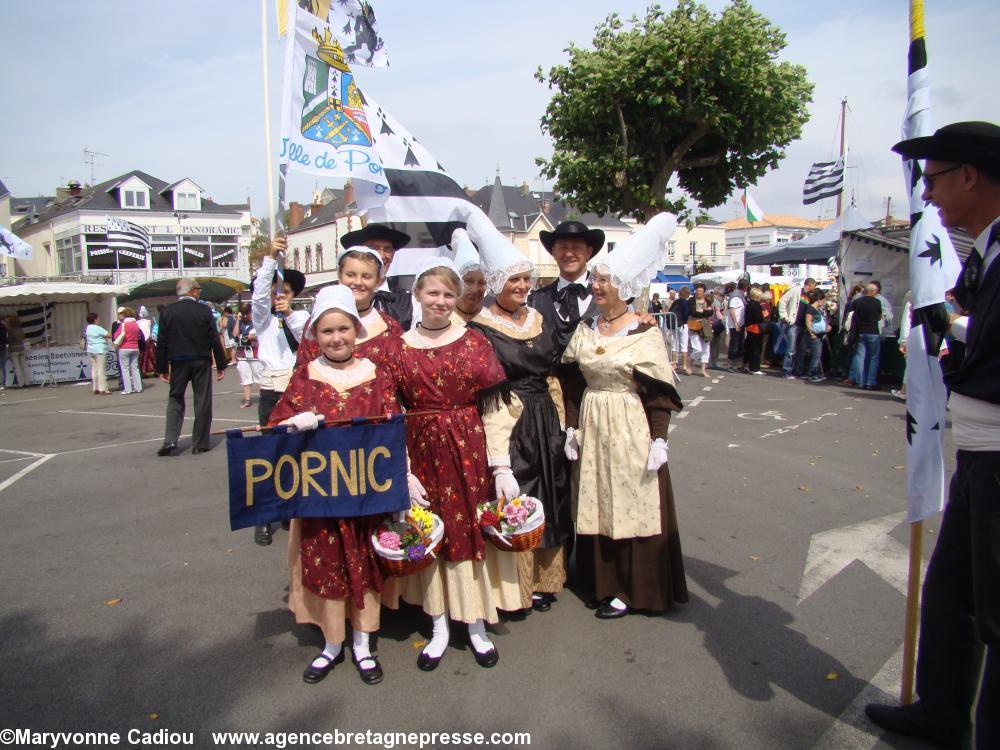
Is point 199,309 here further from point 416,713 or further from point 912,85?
point 912,85

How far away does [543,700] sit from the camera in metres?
3.10

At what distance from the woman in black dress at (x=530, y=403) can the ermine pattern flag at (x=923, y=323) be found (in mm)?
1758

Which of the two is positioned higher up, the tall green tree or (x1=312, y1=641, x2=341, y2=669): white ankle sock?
the tall green tree

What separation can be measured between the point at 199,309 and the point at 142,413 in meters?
5.15

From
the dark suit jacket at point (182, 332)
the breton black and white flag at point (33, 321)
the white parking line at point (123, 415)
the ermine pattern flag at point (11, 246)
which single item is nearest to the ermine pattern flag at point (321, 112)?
the dark suit jacket at point (182, 332)

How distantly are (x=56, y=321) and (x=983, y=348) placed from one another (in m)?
24.1

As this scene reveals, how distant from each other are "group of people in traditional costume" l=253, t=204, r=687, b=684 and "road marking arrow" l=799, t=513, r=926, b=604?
1147 mm

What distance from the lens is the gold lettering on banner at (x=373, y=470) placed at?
10.5 feet

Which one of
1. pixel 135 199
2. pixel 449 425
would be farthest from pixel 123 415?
pixel 135 199

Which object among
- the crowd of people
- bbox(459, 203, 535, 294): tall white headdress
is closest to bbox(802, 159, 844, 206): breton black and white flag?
the crowd of people

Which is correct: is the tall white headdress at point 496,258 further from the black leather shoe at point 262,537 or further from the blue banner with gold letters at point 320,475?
the black leather shoe at point 262,537

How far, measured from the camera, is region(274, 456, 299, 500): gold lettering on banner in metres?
3.17

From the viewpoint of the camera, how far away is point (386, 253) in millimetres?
4871

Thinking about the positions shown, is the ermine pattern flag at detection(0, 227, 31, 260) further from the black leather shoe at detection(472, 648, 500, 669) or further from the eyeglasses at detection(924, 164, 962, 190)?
the eyeglasses at detection(924, 164, 962, 190)
